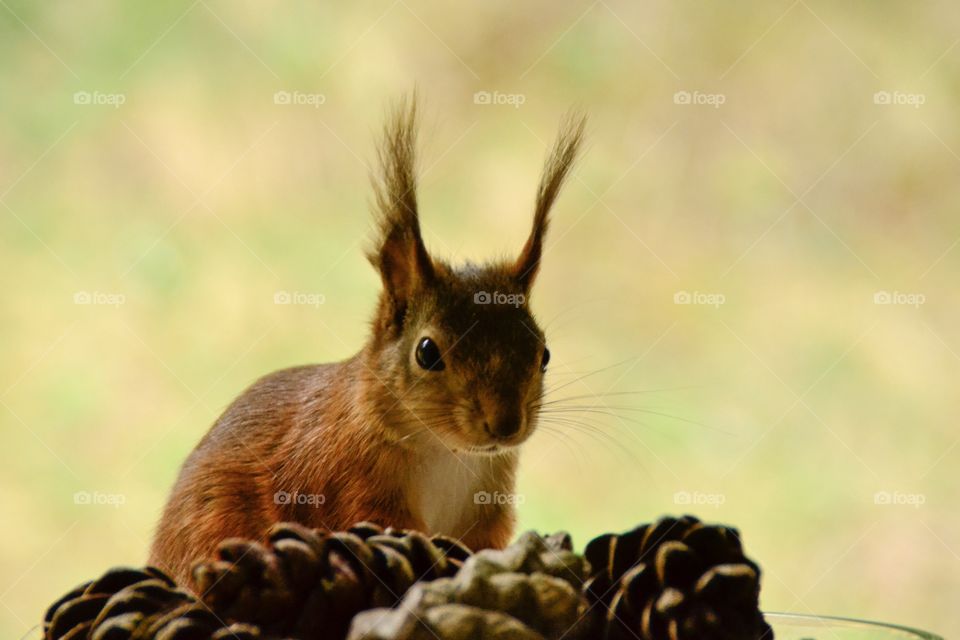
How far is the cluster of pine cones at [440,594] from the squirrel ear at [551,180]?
0.36 meters

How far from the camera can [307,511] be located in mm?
840

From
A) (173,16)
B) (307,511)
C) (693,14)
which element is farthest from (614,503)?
(173,16)

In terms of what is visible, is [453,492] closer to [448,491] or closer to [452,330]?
[448,491]

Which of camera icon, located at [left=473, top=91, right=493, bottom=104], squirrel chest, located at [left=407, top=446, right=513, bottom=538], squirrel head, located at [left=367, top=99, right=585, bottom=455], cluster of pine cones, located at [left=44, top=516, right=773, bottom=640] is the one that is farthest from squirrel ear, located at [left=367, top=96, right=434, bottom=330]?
camera icon, located at [left=473, top=91, right=493, bottom=104]

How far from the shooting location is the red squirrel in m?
0.85

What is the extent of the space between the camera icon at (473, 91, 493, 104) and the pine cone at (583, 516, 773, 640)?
1.13 m

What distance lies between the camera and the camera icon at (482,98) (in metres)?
1.63

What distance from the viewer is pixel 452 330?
878 mm

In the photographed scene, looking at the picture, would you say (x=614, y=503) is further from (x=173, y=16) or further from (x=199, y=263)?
(x=173, y=16)

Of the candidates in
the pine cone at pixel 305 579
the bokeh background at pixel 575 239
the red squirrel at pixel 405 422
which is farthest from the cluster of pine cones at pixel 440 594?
the bokeh background at pixel 575 239

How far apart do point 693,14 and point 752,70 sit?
0.14 metres

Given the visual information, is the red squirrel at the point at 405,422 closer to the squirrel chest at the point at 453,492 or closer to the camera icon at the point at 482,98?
the squirrel chest at the point at 453,492

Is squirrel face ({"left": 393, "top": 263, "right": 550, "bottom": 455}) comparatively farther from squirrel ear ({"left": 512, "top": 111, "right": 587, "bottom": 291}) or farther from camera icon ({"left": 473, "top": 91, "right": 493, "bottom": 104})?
camera icon ({"left": 473, "top": 91, "right": 493, "bottom": 104})

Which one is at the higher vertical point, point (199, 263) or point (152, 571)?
point (199, 263)
